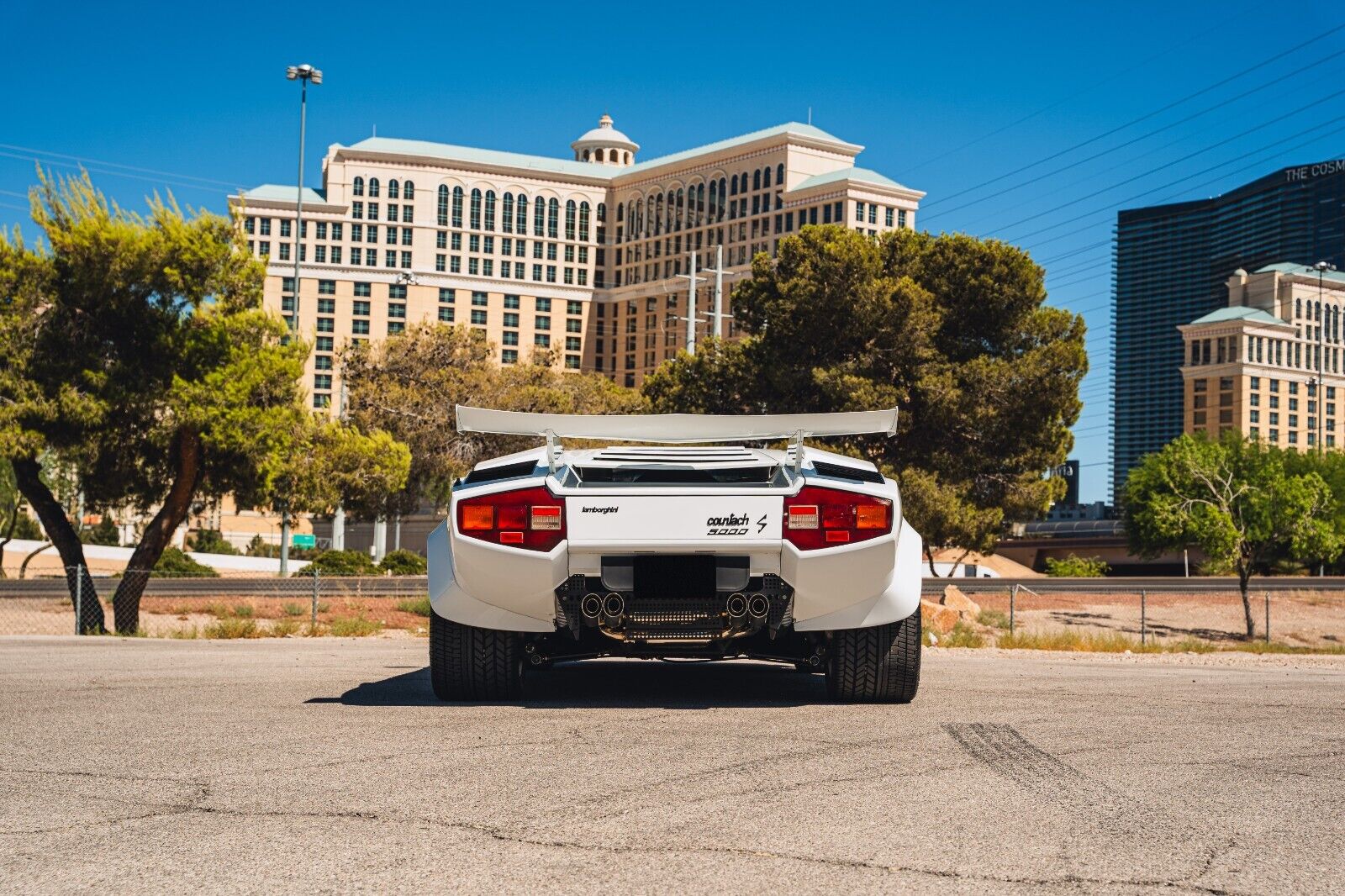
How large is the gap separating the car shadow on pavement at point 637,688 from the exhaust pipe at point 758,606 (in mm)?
836

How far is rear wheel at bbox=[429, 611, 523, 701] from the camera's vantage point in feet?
26.6

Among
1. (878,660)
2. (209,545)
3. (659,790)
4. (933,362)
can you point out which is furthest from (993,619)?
(209,545)

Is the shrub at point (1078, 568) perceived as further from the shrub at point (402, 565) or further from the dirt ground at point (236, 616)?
the dirt ground at point (236, 616)

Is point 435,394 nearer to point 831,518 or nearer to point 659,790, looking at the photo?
point 831,518

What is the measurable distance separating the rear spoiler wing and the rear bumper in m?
0.72

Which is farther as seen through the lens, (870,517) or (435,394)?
(435,394)

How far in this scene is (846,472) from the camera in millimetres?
7824

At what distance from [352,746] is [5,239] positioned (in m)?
15.9

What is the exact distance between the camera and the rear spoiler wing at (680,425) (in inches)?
317

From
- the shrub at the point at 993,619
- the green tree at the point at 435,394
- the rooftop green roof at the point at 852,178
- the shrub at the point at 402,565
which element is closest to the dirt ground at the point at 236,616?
the shrub at the point at 993,619

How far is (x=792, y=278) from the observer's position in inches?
1610

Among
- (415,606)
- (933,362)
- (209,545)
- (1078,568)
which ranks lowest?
(1078,568)

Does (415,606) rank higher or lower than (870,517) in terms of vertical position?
lower

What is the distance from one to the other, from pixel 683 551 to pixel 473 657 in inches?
61.1
